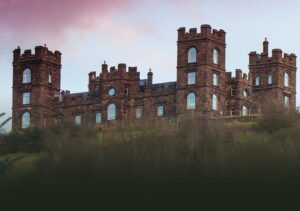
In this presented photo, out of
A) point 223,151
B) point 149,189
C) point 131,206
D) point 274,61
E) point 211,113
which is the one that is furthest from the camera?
point 274,61

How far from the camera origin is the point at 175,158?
227ft

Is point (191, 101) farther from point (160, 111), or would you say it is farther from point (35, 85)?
point (35, 85)

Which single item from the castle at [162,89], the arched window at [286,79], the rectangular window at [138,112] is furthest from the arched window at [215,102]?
the arched window at [286,79]

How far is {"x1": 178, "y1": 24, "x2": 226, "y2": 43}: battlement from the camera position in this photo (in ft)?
285

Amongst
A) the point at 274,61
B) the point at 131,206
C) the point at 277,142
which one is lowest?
the point at 131,206

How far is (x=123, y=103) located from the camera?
299 ft

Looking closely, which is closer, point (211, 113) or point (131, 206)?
point (131, 206)

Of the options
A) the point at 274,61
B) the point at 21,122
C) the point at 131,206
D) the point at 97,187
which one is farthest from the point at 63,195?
the point at 274,61

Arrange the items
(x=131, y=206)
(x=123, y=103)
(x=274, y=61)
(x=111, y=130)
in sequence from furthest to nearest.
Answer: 1. (x=274, y=61)
2. (x=123, y=103)
3. (x=111, y=130)
4. (x=131, y=206)

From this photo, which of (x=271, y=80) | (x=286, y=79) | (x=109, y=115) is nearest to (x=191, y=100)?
(x=109, y=115)

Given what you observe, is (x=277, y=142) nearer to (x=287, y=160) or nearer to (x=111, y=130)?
(x=287, y=160)

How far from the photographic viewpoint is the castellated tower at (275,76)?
9625 cm

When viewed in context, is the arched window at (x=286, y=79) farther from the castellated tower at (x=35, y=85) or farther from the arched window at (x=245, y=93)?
the castellated tower at (x=35, y=85)

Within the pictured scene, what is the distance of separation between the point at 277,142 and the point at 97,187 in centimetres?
1469
